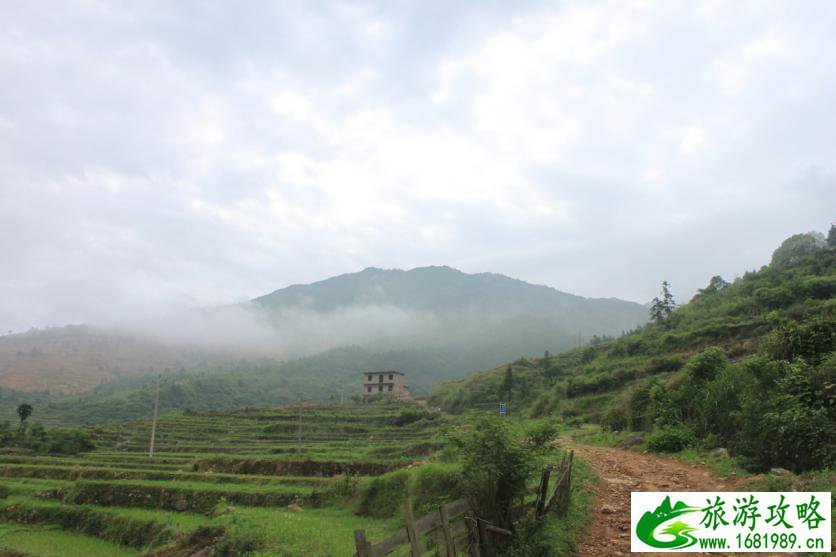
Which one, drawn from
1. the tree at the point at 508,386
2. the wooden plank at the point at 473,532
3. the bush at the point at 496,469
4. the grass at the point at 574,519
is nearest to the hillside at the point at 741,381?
the grass at the point at 574,519

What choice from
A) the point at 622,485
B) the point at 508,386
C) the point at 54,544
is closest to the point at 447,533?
the point at 622,485

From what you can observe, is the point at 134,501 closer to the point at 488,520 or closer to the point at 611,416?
the point at 488,520

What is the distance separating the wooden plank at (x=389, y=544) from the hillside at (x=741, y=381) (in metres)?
9.75

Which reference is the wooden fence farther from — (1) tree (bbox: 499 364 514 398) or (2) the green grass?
(1) tree (bbox: 499 364 514 398)

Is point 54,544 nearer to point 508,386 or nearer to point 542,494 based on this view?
point 542,494

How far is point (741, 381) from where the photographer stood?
624 inches

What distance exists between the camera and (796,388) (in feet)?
41.6

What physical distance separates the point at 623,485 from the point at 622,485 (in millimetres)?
26

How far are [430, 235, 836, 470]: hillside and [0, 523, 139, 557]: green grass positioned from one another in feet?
71.2

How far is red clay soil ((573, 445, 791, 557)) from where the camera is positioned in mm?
9359

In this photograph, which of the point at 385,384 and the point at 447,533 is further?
the point at 385,384

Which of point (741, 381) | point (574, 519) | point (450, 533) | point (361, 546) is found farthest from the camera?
point (741, 381)

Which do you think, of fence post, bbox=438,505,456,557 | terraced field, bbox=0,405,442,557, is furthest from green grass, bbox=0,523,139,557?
fence post, bbox=438,505,456,557

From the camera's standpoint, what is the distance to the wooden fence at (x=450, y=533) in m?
6.82
